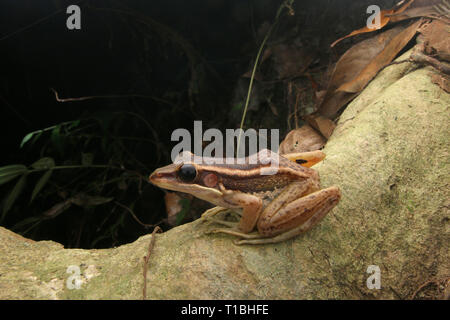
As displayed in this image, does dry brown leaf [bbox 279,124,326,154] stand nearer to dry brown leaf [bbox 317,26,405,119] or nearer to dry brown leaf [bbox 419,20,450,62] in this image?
dry brown leaf [bbox 317,26,405,119]

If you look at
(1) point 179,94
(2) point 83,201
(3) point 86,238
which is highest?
(1) point 179,94

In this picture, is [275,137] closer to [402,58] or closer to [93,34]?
[402,58]

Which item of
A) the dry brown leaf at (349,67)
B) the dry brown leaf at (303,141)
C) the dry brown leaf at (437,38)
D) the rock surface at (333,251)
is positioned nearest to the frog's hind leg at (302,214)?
the rock surface at (333,251)

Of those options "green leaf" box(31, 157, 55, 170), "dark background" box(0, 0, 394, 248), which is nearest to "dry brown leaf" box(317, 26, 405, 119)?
"dark background" box(0, 0, 394, 248)

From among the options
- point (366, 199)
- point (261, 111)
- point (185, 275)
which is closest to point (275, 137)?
point (261, 111)

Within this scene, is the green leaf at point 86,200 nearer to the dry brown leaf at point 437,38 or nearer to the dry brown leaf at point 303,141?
the dry brown leaf at point 303,141

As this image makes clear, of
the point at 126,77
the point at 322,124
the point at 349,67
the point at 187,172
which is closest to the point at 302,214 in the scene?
the point at 187,172
